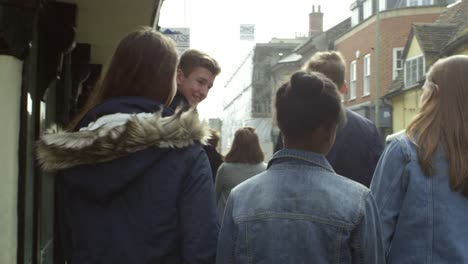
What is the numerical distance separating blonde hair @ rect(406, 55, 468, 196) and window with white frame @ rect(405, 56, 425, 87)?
A: 27142 mm

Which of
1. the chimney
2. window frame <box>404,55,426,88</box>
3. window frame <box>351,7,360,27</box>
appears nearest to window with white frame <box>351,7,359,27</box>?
window frame <box>351,7,360,27</box>

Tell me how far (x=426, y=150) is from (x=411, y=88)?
28.4 metres

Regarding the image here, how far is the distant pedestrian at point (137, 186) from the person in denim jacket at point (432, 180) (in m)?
0.99

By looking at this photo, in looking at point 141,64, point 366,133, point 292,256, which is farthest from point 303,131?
point 366,133

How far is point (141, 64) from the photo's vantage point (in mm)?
2715

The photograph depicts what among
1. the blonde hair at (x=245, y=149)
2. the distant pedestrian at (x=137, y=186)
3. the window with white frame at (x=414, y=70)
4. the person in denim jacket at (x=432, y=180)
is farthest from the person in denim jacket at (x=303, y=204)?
the window with white frame at (x=414, y=70)

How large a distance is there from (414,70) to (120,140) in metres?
29.8

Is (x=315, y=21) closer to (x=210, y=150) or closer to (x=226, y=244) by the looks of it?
(x=210, y=150)

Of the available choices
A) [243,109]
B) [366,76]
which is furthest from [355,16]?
[243,109]

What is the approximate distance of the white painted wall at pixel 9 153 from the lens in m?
3.85

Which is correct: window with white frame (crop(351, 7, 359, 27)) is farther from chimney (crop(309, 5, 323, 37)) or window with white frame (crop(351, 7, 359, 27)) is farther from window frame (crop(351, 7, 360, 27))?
chimney (crop(309, 5, 323, 37))

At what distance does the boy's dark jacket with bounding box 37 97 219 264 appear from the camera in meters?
2.51

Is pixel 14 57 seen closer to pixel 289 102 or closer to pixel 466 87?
pixel 289 102

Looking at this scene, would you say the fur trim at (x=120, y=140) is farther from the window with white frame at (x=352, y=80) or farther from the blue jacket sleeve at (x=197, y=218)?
the window with white frame at (x=352, y=80)
